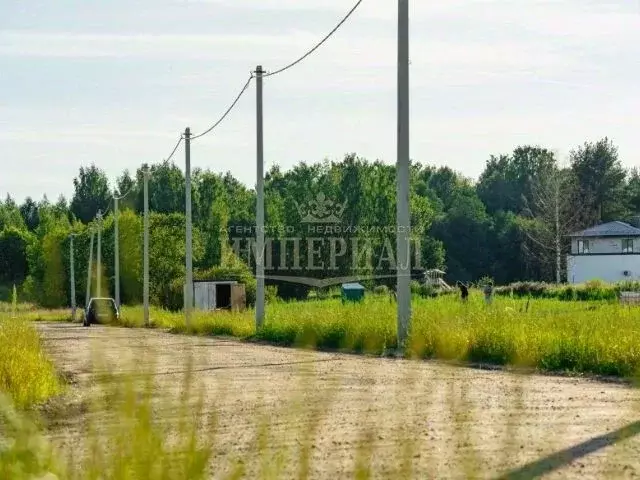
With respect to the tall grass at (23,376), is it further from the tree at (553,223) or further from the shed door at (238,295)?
the tree at (553,223)

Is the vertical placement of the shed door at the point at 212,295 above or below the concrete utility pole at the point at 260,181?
below

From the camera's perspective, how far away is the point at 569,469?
8570mm

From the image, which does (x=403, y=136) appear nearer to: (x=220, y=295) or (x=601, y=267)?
Result: (x=220, y=295)

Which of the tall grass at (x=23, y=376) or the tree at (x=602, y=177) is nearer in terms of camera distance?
the tall grass at (x=23, y=376)

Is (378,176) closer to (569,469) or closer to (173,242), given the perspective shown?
(173,242)

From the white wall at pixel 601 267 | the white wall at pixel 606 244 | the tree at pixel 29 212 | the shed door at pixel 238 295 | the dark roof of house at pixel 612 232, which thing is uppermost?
the tree at pixel 29 212

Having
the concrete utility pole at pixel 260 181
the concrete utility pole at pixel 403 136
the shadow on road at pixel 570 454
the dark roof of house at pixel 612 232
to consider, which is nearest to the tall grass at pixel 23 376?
the shadow on road at pixel 570 454

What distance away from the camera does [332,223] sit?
337ft

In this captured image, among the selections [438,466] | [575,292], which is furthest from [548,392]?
[575,292]

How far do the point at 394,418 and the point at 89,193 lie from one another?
127m

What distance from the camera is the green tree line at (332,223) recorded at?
86812 millimetres

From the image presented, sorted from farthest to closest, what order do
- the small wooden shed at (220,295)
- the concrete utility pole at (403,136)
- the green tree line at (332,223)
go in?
the green tree line at (332,223), the small wooden shed at (220,295), the concrete utility pole at (403,136)

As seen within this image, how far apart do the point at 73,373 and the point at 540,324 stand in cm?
805

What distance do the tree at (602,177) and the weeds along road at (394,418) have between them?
332 ft
